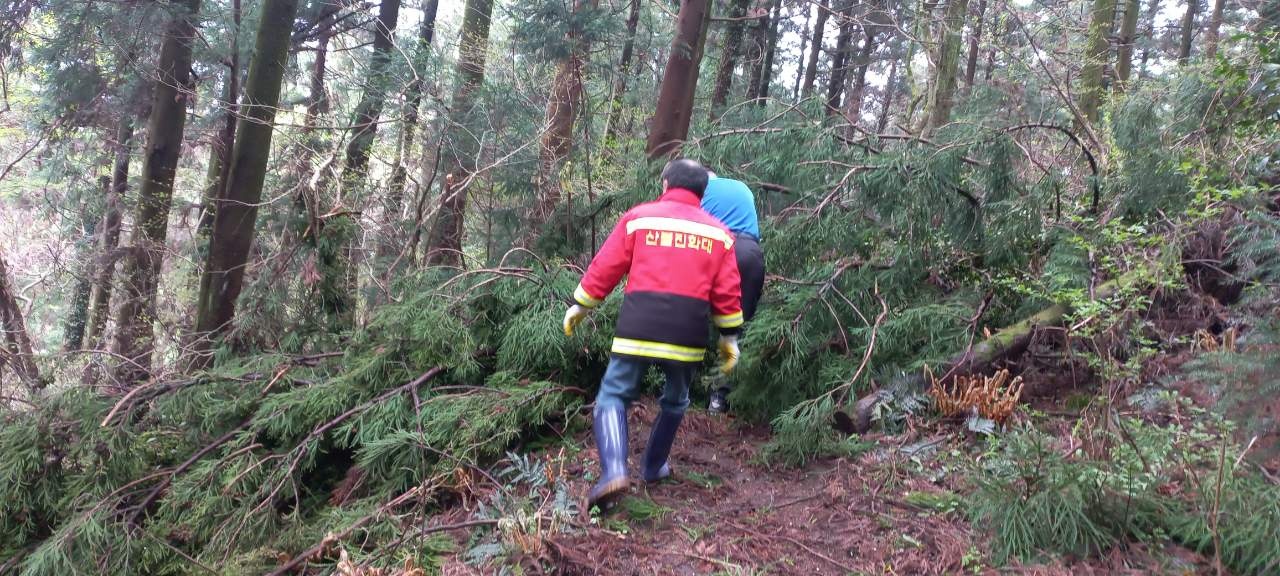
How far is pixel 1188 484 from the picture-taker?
3.11 metres

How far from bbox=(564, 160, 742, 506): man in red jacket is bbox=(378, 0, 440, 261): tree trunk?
3832 mm

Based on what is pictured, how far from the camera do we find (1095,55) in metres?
9.59

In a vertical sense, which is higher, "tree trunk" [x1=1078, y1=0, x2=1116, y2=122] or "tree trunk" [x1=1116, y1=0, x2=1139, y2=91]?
"tree trunk" [x1=1116, y1=0, x2=1139, y2=91]

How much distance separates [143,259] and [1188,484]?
400 inches

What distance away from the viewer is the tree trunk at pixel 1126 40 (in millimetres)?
10339

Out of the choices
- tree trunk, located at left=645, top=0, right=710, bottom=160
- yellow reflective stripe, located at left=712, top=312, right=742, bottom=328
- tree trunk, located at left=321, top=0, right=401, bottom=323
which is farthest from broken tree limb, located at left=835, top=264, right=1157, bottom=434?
tree trunk, located at left=321, top=0, right=401, bottom=323

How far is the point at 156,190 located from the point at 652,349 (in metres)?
8.20

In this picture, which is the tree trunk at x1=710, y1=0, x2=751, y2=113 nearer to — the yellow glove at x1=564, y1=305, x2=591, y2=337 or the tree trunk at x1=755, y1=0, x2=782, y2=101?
the tree trunk at x1=755, y1=0, x2=782, y2=101

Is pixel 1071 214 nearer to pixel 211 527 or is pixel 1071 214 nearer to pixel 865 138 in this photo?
pixel 865 138

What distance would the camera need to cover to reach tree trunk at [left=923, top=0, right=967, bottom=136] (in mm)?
9883

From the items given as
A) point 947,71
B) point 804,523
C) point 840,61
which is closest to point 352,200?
point 804,523

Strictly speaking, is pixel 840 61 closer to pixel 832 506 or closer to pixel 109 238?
pixel 109 238

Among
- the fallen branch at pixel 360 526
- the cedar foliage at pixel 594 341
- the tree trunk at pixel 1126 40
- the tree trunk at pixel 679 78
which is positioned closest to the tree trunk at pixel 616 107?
the tree trunk at pixel 679 78

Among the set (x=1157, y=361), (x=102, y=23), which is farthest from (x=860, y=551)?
(x=102, y=23)
